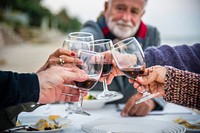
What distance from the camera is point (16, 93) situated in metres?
1.08

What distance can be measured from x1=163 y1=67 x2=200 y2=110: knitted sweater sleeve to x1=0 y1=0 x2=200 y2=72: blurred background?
6.85 ft

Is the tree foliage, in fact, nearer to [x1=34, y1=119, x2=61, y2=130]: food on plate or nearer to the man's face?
the man's face

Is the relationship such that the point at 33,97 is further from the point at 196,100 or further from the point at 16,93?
the point at 196,100

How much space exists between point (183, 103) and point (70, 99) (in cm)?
43

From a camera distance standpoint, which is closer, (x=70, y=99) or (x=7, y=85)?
(x=7, y=85)

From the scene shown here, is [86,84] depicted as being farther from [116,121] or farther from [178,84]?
[178,84]

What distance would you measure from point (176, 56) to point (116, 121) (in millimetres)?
416

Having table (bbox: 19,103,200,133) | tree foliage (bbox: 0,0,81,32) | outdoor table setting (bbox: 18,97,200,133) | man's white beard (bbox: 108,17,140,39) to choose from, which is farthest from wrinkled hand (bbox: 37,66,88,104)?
tree foliage (bbox: 0,0,81,32)

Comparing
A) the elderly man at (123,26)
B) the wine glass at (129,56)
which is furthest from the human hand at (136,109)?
the elderly man at (123,26)

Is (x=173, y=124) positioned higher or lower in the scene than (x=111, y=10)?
lower

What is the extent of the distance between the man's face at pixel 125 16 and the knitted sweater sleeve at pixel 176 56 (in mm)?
642

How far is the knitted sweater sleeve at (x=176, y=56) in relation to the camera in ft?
5.08

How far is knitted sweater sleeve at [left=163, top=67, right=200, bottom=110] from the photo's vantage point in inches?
53.1

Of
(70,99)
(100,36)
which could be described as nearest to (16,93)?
(70,99)
